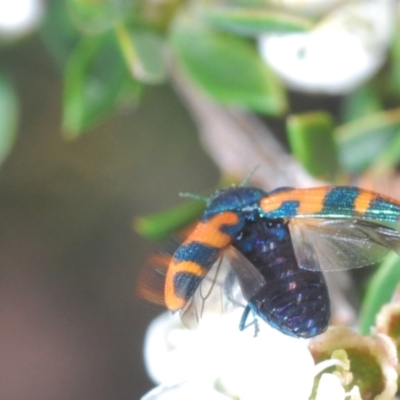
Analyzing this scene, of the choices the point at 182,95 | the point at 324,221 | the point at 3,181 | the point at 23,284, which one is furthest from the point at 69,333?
the point at 324,221

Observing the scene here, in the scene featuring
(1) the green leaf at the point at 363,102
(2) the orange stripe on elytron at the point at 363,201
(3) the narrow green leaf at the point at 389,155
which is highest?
(1) the green leaf at the point at 363,102

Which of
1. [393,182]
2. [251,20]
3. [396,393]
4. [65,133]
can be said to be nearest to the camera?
[396,393]

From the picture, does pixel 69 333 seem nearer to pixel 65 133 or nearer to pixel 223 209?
pixel 65 133

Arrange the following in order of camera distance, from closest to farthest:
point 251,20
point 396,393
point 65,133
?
point 396,393 < point 251,20 < point 65,133

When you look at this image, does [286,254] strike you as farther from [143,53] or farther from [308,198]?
[143,53]

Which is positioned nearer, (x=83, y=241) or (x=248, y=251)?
(x=248, y=251)

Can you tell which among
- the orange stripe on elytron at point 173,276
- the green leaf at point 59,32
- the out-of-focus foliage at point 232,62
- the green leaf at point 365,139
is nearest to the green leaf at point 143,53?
the out-of-focus foliage at point 232,62

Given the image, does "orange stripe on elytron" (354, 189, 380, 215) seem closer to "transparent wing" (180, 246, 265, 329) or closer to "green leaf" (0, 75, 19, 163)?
"transparent wing" (180, 246, 265, 329)

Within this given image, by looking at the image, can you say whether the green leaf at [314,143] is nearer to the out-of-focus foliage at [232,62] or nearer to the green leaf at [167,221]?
the out-of-focus foliage at [232,62]
